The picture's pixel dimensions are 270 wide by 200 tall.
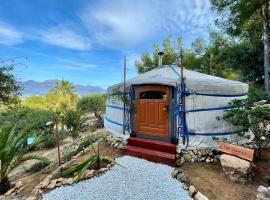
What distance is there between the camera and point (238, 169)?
3.85 m

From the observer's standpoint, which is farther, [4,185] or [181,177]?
[4,185]

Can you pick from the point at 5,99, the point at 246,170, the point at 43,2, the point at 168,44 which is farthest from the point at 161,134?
the point at 168,44

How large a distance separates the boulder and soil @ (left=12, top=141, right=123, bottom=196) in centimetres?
247

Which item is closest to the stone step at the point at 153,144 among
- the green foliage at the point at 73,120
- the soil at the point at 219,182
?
the soil at the point at 219,182

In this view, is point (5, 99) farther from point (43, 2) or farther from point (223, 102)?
point (223, 102)

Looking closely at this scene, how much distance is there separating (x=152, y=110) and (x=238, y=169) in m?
2.30

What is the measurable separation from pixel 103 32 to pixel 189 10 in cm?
485

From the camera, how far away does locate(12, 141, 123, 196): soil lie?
13.2ft

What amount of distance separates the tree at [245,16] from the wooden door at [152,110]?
6.39 metres

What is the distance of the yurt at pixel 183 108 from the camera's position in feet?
16.0

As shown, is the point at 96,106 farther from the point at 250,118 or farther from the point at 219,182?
the point at 219,182

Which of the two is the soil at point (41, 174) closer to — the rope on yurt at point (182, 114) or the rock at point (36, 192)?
the rock at point (36, 192)

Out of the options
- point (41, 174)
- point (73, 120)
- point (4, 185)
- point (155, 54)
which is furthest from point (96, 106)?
point (4, 185)

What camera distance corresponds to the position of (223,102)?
5.04 meters
